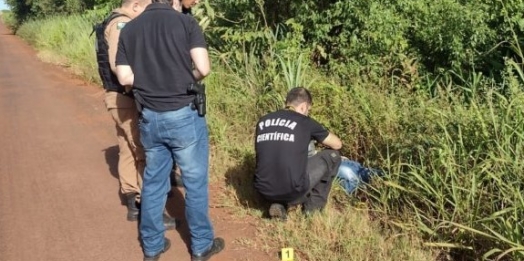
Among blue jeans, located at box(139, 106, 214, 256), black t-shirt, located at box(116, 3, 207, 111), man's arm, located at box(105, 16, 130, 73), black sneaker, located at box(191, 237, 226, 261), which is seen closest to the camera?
black t-shirt, located at box(116, 3, 207, 111)

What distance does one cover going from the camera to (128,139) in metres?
4.51

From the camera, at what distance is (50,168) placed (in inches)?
237

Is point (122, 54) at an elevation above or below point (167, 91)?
above

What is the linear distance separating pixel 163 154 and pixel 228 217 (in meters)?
1.25

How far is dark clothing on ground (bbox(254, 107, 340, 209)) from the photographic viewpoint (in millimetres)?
4262

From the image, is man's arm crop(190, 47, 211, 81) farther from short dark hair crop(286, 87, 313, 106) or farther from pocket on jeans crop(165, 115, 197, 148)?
short dark hair crop(286, 87, 313, 106)

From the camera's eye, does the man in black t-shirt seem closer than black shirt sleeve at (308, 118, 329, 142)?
Yes

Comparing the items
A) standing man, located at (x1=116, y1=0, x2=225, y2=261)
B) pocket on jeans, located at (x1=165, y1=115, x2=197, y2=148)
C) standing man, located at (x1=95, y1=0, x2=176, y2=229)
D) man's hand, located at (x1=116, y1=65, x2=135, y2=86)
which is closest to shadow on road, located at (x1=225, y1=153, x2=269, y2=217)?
standing man, located at (x1=95, y1=0, x2=176, y2=229)

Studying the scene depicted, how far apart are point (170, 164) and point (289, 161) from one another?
0.99 metres

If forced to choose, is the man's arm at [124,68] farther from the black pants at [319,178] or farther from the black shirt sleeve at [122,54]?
the black pants at [319,178]

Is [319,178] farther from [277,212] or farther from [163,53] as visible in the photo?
[163,53]

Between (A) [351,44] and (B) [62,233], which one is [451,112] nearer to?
(A) [351,44]

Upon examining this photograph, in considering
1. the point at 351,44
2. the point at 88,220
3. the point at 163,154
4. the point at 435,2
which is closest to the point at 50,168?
the point at 88,220

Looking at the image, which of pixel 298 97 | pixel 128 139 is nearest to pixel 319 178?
pixel 298 97
